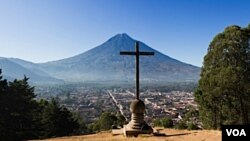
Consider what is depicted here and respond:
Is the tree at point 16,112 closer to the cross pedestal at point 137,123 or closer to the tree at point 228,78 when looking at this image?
the cross pedestal at point 137,123

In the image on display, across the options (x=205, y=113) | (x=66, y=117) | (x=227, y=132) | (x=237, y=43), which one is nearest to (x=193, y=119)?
(x=66, y=117)

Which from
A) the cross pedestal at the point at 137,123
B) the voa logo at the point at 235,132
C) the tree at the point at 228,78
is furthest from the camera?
the tree at the point at 228,78

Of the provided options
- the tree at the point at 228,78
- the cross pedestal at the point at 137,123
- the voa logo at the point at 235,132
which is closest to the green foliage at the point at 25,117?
the cross pedestal at the point at 137,123

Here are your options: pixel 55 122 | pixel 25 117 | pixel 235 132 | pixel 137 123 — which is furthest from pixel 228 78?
pixel 55 122

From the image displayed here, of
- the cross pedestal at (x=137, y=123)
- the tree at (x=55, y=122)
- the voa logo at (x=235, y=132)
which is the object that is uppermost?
the voa logo at (x=235, y=132)

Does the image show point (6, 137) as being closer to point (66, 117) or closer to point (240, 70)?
point (66, 117)

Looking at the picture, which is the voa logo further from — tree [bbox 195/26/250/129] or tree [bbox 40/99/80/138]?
tree [bbox 40/99/80/138]

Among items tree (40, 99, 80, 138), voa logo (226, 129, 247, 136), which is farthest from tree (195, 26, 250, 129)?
tree (40, 99, 80, 138)
